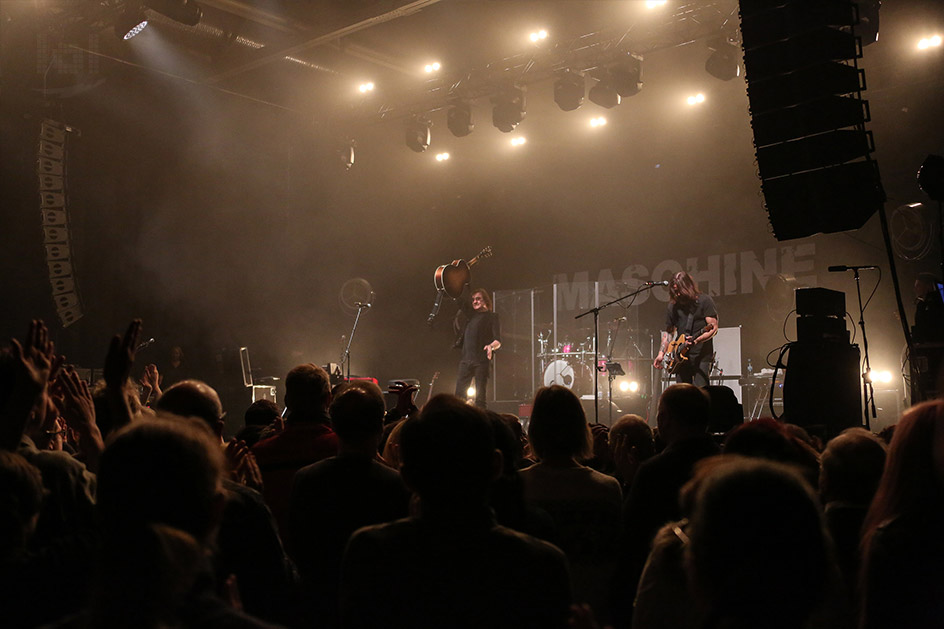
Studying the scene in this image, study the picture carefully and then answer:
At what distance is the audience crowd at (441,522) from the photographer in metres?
1.11

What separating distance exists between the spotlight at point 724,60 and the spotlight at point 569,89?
1.89 m

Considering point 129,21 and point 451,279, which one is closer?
point 129,21

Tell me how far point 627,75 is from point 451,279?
173 inches

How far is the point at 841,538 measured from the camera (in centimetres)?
212

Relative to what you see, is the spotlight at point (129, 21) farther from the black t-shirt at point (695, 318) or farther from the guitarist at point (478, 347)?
the black t-shirt at point (695, 318)

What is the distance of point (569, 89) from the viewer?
11.2 meters

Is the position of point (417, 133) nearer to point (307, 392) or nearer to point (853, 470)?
point (307, 392)

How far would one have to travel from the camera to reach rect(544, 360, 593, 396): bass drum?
1329 centimetres

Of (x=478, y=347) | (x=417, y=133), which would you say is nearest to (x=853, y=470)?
(x=478, y=347)

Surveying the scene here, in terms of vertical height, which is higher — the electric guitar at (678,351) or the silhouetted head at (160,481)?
the electric guitar at (678,351)

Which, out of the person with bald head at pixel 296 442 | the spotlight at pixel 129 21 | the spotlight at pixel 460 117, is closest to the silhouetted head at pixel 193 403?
the person with bald head at pixel 296 442

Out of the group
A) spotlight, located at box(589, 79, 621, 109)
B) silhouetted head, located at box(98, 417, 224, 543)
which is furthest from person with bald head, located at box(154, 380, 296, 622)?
spotlight, located at box(589, 79, 621, 109)

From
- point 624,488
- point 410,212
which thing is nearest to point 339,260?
point 410,212

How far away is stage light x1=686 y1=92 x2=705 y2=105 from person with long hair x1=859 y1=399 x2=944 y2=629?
11987 millimetres
